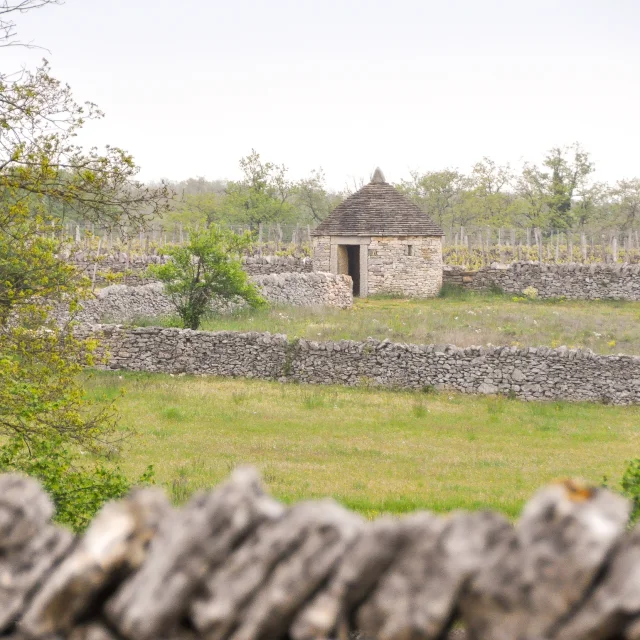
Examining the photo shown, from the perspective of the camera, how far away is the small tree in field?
24.0 m

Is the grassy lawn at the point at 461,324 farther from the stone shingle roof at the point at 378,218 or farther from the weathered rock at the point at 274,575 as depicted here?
the weathered rock at the point at 274,575

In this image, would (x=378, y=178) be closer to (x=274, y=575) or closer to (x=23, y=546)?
(x=23, y=546)

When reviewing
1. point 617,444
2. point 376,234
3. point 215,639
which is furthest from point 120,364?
point 215,639

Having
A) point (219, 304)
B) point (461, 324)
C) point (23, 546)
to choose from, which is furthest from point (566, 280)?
point (23, 546)

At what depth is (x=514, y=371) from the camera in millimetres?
20203

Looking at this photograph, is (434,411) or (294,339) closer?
(434,411)

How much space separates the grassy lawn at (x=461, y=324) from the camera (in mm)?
24219

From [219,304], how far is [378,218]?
37.5 feet

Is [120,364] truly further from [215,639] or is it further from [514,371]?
[215,639]

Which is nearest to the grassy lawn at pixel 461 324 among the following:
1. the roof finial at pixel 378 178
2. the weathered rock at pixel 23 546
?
the roof finial at pixel 378 178

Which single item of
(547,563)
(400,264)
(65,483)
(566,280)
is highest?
(547,563)

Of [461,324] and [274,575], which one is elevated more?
[274,575]

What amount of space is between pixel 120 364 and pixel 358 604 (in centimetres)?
2081

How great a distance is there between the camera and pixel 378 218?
122 feet
